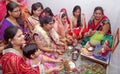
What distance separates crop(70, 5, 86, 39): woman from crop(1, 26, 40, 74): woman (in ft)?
5.94

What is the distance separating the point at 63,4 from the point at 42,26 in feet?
5.03

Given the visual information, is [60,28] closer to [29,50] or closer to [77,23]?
[77,23]

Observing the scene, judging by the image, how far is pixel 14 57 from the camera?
7.16 feet

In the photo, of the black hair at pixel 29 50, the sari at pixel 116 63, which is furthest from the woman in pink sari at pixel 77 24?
the black hair at pixel 29 50

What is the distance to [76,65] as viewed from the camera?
3.46m

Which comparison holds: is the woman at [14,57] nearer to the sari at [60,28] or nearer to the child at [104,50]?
the child at [104,50]

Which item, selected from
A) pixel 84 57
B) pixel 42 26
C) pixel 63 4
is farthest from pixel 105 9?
pixel 42 26

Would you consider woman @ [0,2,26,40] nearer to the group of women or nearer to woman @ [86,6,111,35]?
the group of women

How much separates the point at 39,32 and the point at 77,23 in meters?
1.32

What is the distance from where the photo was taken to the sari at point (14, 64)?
2154mm

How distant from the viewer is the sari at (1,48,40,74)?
2154 millimetres

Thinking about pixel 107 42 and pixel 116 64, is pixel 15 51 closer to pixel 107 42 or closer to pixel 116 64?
pixel 116 64

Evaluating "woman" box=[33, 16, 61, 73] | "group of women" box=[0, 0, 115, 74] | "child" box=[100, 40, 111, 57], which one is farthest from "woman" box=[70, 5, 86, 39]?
"woman" box=[33, 16, 61, 73]

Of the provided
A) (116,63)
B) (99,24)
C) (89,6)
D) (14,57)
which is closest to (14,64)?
(14,57)
